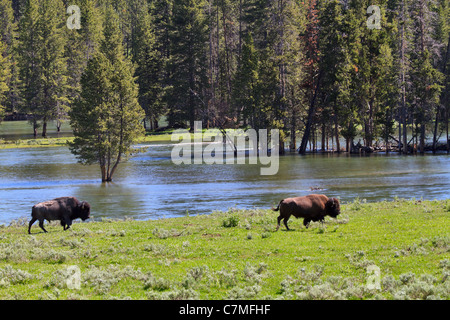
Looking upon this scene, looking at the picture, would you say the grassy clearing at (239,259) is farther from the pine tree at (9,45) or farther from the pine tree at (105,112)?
the pine tree at (9,45)

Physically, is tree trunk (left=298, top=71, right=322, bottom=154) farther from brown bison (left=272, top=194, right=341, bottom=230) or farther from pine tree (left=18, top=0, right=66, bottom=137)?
brown bison (left=272, top=194, right=341, bottom=230)

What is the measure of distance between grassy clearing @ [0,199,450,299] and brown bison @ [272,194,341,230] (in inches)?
16.8

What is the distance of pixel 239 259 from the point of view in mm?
14938

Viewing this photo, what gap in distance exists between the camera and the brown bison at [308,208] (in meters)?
19.7

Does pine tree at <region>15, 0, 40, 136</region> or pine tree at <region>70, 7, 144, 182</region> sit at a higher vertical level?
pine tree at <region>15, 0, 40, 136</region>

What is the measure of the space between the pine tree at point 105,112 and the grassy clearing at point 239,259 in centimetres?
2473

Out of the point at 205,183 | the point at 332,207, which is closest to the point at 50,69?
the point at 205,183

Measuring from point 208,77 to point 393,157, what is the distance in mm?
47368

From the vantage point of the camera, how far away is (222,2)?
322 ft

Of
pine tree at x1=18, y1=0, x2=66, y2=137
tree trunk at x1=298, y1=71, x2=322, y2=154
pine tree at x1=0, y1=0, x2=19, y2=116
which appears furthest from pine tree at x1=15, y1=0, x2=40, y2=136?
tree trunk at x1=298, y1=71, x2=322, y2=154

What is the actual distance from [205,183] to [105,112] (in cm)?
1025

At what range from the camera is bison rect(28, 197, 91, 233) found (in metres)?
21.8

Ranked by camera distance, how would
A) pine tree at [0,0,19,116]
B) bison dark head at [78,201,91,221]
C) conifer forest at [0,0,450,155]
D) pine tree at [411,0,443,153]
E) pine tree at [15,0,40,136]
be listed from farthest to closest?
pine tree at [0,0,19,116], pine tree at [15,0,40,136], pine tree at [411,0,443,153], conifer forest at [0,0,450,155], bison dark head at [78,201,91,221]

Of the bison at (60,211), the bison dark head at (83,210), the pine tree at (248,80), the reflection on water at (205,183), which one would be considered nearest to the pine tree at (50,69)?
the reflection on water at (205,183)
